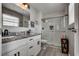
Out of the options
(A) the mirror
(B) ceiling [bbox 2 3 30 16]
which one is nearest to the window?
(A) the mirror

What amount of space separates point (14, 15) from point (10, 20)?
173 millimetres

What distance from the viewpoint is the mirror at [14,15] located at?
60.3 inches

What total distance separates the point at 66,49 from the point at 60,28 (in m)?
0.74

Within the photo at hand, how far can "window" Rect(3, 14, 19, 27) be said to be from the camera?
1.53 metres

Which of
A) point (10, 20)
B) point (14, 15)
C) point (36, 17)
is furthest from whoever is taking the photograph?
point (36, 17)

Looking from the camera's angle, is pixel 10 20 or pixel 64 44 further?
pixel 64 44

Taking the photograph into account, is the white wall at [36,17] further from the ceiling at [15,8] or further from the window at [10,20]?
the window at [10,20]

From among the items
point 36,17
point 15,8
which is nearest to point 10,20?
point 15,8

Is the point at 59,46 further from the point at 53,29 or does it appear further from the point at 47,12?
the point at 47,12

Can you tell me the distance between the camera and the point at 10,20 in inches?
65.2

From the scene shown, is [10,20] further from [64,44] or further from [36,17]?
[64,44]

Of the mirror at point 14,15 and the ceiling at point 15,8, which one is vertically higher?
the ceiling at point 15,8

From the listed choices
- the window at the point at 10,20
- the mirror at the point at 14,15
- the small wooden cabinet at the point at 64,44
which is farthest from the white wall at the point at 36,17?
the small wooden cabinet at the point at 64,44

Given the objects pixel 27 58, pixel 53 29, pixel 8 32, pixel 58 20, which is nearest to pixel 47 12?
pixel 58 20
